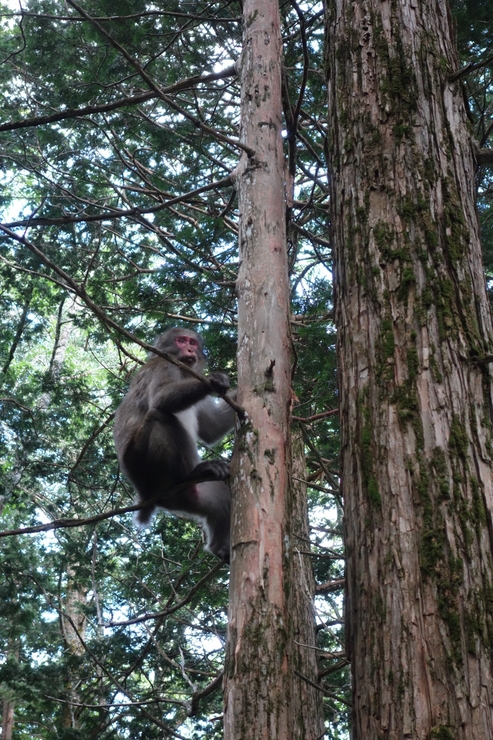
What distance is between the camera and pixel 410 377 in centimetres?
261

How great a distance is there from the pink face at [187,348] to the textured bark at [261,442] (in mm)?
2042

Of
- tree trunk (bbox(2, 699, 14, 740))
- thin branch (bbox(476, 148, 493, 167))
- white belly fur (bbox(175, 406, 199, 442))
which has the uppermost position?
white belly fur (bbox(175, 406, 199, 442))

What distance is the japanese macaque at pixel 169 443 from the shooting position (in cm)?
568

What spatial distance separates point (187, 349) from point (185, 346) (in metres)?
0.04

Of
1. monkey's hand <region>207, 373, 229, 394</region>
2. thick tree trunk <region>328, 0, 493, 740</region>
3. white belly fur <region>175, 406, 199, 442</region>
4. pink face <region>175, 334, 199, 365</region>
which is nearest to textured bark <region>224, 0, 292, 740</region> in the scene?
monkey's hand <region>207, 373, 229, 394</region>

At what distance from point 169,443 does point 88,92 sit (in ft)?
15.6

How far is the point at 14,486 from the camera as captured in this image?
10664 mm

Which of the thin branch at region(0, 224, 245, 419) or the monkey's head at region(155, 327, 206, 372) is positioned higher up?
the monkey's head at region(155, 327, 206, 372)

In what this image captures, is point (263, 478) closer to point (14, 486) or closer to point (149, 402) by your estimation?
point (149, 402)

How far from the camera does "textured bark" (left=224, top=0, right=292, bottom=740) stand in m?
2.97

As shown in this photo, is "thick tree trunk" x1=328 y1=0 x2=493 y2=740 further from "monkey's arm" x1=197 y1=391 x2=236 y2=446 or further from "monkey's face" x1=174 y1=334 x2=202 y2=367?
"monkey's arm" x1=197 y1=391 x2=236 y2=446

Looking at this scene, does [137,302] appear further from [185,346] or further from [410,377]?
[410,377]

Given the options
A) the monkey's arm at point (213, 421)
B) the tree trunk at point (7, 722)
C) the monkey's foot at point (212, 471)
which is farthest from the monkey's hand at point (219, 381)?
the tree trunk at point (7, 722)

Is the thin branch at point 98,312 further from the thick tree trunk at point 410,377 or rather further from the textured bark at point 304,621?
the textured bark at point 304,621
